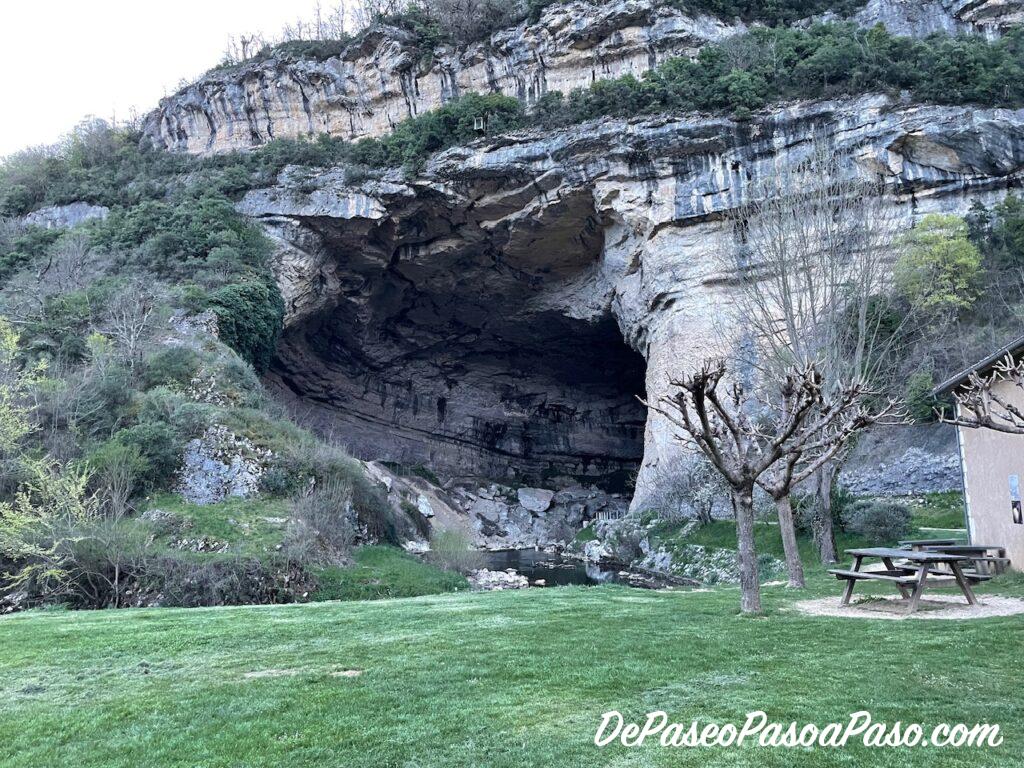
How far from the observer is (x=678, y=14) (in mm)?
39594

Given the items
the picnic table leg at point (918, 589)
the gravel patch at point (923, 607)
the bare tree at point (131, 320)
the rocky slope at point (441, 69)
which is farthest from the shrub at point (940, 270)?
→ the bare tree at point (131, 320)

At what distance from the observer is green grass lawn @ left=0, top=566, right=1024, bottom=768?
4.69 meters

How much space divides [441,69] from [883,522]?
1416 inches

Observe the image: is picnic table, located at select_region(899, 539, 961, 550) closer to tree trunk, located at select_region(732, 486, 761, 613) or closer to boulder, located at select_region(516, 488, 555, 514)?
tree trunk, located at select_region(732, 486, 761, 613)

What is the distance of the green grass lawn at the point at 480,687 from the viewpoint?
469cm

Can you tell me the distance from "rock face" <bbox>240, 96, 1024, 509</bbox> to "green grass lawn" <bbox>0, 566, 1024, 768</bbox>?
845 inches

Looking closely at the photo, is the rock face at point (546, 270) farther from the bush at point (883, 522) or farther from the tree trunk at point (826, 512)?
the tree trunk at point (826, 512)

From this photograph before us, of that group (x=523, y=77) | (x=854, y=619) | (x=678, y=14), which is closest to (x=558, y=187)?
(x=523, y=77)

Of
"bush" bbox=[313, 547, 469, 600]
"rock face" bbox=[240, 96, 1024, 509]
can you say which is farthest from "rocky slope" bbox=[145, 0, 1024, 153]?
"bush" bbox=[313, 547, 469, 600]

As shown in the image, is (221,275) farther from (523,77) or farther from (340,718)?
(340,718)

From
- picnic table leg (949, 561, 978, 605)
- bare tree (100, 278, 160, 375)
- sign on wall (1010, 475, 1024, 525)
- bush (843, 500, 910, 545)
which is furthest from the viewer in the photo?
bare tree (100, 278, 160, 375)

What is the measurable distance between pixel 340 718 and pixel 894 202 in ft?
106

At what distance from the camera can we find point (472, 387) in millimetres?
52375

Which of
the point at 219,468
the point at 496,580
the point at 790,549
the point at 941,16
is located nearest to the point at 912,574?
A: the point at 790,549
